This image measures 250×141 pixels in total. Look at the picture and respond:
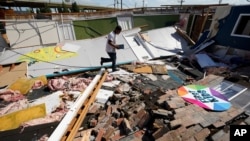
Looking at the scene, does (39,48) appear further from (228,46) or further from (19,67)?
(228,46)

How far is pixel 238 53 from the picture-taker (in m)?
7.36

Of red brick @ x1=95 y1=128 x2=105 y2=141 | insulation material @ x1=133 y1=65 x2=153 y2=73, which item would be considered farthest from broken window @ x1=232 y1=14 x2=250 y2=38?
red brick @ x1=95 y1=128 x2=105 y2=141

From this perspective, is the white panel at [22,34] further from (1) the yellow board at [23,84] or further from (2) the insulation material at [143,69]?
(2) the insulation material at [143,69]

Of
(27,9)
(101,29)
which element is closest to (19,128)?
(101,29)

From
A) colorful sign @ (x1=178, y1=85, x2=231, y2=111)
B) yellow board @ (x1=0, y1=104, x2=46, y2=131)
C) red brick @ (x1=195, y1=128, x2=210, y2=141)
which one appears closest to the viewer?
red brick @ (x1=195, y1=128, x2=210, y2=141)

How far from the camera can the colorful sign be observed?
3.38 m

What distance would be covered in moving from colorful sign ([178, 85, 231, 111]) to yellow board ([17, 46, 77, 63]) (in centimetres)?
598

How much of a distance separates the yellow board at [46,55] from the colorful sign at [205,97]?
5980mm

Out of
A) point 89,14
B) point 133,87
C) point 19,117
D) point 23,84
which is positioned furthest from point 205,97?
point 89,14

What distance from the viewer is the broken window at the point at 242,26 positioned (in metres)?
7.18

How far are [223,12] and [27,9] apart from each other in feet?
101

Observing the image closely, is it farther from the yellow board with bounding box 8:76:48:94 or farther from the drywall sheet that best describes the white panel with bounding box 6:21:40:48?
the yellow board with bounding box 8:76:48:94

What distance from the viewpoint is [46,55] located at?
8469 millimetres

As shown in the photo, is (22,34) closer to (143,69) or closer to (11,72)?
(11,72)
